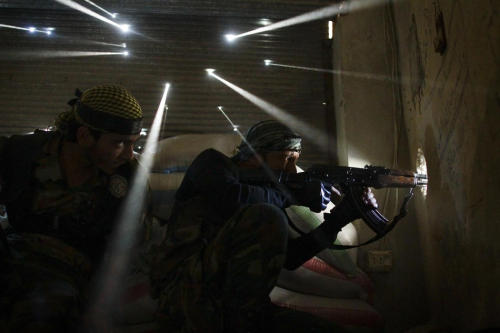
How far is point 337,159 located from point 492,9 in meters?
1.87

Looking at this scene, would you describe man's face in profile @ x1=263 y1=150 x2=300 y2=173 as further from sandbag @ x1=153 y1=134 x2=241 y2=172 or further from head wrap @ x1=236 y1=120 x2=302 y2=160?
sandbag @ x1=153 y1=134 x2=241 y2=172

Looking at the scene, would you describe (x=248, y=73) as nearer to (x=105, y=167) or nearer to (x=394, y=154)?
(x=394, y=154)

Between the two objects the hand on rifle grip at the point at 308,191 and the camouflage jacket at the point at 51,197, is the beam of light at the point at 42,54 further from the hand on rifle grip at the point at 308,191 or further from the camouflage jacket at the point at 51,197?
the hand on rifle grip at the point at 308,191

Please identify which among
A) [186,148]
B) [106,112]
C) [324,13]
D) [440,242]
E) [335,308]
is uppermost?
[324,13]

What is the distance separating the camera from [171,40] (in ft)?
11.5

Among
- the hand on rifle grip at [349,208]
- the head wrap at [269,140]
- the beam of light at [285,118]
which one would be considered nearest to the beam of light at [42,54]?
the beam of light at [285,118]

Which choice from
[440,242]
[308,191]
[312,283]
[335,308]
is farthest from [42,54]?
[440,242]

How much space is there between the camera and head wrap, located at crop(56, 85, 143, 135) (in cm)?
188

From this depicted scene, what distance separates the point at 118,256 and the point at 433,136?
166 centimetres

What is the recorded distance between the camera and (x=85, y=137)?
1.91m

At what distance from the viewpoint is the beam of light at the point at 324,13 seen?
10.1ft

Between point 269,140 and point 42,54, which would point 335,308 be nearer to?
point 269,140

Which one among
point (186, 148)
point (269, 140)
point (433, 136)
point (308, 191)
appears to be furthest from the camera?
point (186, 148)

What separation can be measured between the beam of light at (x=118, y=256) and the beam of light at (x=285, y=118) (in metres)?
1.60
